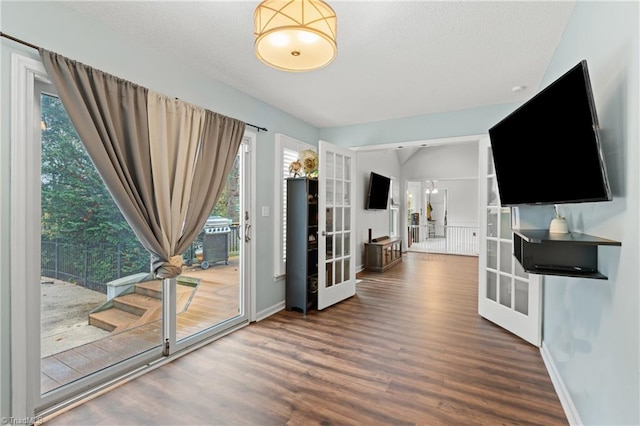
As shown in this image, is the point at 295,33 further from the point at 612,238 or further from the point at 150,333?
the point at 150,333

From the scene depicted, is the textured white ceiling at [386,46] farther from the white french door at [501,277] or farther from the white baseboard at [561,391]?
the white baseboard at [561,391]

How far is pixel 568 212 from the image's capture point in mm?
2084

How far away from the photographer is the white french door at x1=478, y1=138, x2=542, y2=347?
292 centimetres

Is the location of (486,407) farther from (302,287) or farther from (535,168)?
(302,287)

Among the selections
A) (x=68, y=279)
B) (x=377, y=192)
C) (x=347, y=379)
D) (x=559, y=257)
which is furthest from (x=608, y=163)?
(x=377, y=192)

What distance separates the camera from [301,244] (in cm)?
376

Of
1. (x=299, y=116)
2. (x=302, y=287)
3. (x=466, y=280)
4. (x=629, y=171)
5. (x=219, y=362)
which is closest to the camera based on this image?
(x=629, y=171)

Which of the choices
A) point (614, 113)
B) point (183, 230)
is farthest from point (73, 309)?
point (614, 113)

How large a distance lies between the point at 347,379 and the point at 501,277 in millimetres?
2190

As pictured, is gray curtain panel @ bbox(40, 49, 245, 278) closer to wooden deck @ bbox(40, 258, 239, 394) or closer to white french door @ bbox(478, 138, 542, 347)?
wooden deck @ bbox(40, 258, 239, 394)

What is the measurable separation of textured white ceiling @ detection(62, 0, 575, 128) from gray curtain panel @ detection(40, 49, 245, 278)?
0.46 metres

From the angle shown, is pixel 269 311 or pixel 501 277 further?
pixel 269 311

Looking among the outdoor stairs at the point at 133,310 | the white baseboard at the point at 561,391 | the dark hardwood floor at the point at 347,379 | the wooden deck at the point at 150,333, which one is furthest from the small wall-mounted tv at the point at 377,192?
the outdoor stairs at the point at 133,310

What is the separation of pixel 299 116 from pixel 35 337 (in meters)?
3.49
